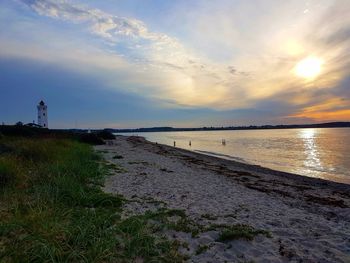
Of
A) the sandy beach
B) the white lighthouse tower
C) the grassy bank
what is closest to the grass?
the sandy beach

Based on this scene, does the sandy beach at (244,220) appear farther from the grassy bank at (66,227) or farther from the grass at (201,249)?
the grassy bank at (66,227)

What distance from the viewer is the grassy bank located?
477 centimetres

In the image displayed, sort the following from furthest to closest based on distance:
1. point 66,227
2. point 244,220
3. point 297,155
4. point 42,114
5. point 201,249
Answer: point 42,114
point 297,155
point 244,220
point 66,227
point 201,249

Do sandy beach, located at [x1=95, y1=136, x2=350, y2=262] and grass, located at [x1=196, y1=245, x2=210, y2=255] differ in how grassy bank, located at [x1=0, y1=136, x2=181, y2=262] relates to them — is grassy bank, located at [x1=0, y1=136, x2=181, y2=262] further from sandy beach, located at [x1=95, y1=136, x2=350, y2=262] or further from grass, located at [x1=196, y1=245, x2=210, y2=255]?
sandy beach, located at [x1=95, y1=136, x2=350, y2=262]

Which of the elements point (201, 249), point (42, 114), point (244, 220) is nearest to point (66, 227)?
point (201, 249)

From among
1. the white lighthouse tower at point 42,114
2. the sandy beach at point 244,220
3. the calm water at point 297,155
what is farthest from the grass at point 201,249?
the white lighthouse tower at point 42,114

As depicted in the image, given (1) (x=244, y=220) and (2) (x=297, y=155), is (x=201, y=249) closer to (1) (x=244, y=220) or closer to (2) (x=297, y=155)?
(1) (x=244, y=220)

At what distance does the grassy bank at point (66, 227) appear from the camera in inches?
188

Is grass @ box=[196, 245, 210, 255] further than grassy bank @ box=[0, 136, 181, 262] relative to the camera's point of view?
Yes

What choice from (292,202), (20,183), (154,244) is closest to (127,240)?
(154,244)

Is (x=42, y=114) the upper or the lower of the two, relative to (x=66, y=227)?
upper

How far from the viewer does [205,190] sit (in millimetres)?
11117

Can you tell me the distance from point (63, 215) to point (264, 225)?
14.3 ft

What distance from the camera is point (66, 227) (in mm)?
5605
